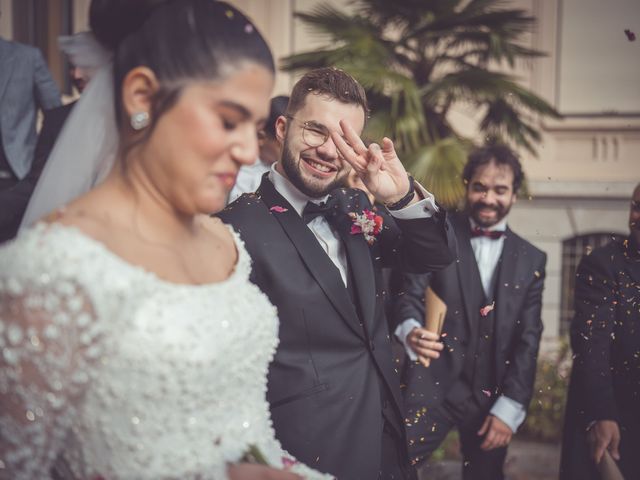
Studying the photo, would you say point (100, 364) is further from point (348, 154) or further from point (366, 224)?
point (366, 224)

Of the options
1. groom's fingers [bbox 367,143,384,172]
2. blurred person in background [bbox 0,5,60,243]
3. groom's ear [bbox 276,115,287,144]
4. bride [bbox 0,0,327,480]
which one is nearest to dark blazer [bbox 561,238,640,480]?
groom's fingers [bbox 367,143,384,172]

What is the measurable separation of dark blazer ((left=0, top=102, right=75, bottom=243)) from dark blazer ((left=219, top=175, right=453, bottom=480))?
99 cm

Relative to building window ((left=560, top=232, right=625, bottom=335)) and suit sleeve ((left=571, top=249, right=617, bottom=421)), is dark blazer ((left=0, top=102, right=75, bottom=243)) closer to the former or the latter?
suit sleeve ((left=571, top=249, right=617, bottom=421))

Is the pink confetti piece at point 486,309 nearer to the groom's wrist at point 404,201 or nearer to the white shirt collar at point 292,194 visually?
the groom's wrist at point 404,201

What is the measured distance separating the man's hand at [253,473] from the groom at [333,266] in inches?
26.3

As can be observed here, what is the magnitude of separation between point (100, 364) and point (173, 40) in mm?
725

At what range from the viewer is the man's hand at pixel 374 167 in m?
2.27

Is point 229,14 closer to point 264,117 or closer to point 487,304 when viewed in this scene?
point 264,117

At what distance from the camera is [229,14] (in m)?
1.48

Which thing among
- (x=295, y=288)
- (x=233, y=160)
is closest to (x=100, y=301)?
(x=233, y=160)

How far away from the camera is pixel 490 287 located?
361 centimetres

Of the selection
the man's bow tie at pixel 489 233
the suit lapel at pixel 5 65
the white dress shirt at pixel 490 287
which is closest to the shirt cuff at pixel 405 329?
the white dress shirt at pixel 490 287

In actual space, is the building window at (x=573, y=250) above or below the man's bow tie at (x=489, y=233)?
below

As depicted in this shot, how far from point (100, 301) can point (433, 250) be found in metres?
1.47
